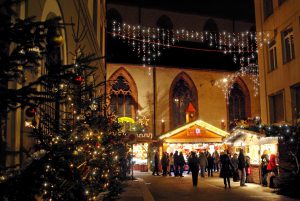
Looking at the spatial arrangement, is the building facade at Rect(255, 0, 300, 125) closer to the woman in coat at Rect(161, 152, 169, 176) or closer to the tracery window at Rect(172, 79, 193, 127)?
the woman in coat at Rect(161, 152, 169, 176)

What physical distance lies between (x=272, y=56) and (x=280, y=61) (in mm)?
1752

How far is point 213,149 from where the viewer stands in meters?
32.4

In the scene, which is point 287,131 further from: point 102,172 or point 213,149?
point 213,149

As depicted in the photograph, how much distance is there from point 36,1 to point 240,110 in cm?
3333

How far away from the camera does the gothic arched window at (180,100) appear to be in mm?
36906

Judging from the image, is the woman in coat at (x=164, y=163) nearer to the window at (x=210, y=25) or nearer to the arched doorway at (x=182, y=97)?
the arched doorway at (x=182, y=97)

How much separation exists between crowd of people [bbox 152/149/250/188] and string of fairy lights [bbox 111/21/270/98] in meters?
9.60

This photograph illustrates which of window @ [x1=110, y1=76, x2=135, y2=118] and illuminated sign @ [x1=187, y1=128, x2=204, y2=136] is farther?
window @ [x1=110, y1=76, x2=135, y2=118]

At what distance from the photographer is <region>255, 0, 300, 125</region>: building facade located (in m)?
21.2

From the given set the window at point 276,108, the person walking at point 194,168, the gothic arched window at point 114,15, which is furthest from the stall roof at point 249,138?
the gothic arched window at point 114,15

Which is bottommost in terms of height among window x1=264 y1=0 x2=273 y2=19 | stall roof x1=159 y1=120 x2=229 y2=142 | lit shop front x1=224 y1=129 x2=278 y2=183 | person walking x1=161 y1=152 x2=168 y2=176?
person walking x1=161 y1=152 x2=168 y2=176

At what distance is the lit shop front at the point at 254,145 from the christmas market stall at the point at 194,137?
24.0 ft

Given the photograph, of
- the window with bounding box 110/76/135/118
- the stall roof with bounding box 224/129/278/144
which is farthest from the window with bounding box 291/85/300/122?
the window with bounding box 110/76/135/118

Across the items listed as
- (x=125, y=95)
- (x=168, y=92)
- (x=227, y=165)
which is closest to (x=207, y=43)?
(x=168, y=92)
